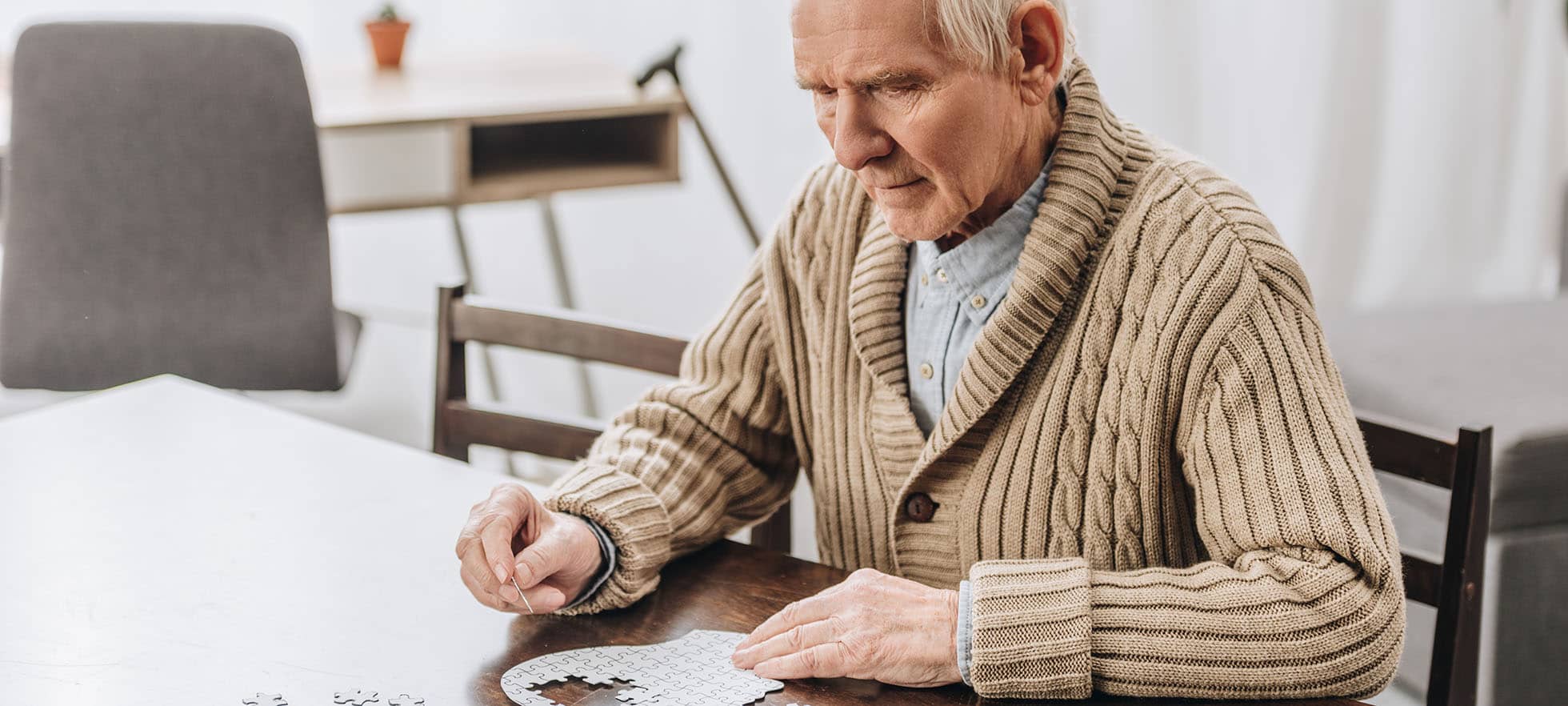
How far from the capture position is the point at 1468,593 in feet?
4.41

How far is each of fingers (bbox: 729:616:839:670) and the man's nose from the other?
15.3 inches

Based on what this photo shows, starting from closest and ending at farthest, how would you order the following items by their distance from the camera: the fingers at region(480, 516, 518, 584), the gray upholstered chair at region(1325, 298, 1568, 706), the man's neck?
the fingers at region(480, 516, 518, 584) → the man's neck → the gray upholstered chair at region(1325, 298, 1568, 706)

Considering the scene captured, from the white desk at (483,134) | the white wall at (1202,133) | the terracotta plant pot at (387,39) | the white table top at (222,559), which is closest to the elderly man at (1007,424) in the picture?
the white table top at (222,559)

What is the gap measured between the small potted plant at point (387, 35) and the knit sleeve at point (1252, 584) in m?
2.54

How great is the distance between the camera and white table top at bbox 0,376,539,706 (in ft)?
3.92

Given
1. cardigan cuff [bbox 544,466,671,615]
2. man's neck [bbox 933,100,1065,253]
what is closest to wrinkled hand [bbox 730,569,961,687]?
cardigan cuff [bbox 544,466,671,615]

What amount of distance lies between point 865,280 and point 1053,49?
0.31m

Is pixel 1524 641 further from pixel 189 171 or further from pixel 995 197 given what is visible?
pixel 189 171

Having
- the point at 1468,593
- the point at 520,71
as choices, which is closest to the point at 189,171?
the point at 520,71

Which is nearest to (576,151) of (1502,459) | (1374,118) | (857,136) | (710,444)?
(710,444)

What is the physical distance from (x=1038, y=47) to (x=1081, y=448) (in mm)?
347

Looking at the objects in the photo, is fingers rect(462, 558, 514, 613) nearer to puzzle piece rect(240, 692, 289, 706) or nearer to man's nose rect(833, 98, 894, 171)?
puzzle piece rect(240, 692, 289, 706)

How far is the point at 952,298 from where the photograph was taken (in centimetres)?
143

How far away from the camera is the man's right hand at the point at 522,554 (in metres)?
1.27
